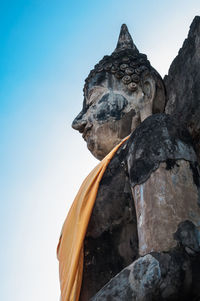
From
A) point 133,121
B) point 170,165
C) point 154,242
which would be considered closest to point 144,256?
point 154,242

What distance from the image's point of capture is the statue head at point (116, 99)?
454 centimetres

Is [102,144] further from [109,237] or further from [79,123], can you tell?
[109,237]

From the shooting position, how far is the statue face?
4.52 m

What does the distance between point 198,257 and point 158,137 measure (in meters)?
1.00

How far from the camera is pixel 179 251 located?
2877 millimetres

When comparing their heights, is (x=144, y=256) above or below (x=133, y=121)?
below

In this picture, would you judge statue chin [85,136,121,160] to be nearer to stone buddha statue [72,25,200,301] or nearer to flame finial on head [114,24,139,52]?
stone buddha statue [72,25,200,301]

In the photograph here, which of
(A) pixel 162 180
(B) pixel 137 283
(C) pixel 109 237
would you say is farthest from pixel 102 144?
(B) pixel 137 283

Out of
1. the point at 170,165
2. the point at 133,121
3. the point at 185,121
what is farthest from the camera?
the point at 185,121

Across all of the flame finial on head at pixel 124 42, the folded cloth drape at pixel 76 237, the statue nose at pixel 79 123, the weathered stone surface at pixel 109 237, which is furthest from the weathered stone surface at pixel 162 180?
the flame finial on head at pixel 124 42

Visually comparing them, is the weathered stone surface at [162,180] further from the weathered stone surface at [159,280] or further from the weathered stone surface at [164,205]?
the weathered stone surface at [159,280]

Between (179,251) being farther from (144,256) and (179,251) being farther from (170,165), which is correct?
(170,165)

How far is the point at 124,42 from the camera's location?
5.65 m

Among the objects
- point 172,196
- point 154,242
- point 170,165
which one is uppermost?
point 170,165
